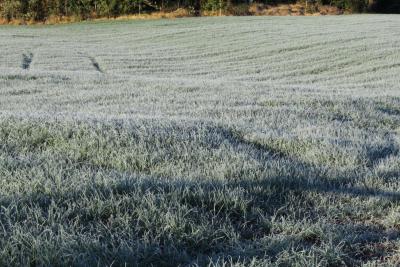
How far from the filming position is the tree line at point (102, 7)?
6288 cm

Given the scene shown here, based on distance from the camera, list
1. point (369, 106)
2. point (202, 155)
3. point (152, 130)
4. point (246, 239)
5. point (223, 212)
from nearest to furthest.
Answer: point (246, 239)
point (223, 212)
point (202, 155)
point (152, 130)
point (369, 106)

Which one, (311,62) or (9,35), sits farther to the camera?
(9,35)

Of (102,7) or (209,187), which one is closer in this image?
(209,187)

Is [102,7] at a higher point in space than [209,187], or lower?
higher

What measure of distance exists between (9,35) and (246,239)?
46004 millimetres

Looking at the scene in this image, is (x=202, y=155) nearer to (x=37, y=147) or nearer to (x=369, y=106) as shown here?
(x=37, y=147)

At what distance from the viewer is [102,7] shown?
6412 centimetres

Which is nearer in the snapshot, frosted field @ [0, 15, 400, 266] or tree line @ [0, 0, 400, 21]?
frosted field @ [0, 15, 400, 266]

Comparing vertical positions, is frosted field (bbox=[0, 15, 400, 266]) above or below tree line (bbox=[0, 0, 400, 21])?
below

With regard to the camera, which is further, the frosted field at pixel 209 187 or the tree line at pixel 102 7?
the tree line at pixel 102 7

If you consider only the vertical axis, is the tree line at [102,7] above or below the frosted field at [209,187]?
above

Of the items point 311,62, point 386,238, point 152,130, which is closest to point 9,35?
point 311,62

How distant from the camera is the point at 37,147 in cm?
491

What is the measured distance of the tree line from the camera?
206 feet
